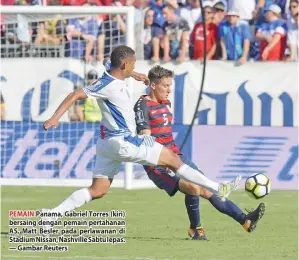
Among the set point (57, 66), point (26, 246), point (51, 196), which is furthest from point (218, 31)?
point (26, 246)

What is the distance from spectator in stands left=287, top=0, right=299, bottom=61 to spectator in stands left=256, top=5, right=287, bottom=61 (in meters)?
0.13

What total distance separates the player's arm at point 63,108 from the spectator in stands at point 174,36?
35.8ft

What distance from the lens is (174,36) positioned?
2317 centimetres

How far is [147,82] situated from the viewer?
43.1 feet

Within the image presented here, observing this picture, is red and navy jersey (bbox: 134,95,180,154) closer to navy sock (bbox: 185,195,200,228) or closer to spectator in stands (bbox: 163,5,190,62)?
navy sock (bbox: 185,195,200,228)

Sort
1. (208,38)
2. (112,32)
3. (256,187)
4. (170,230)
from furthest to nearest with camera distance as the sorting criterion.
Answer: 1. (208,38)
2. (112,32)
3. (170,230)
4. (256,187)

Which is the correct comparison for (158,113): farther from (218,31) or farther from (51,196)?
(218,31)

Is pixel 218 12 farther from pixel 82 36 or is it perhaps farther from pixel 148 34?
pixel 82 36

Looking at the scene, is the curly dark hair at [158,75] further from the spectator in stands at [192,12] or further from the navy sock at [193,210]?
the spectator in stands at [192,12]

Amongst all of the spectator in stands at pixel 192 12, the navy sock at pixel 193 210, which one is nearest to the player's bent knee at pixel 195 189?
the navy sock at pixel 193 210

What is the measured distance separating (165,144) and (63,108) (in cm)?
180

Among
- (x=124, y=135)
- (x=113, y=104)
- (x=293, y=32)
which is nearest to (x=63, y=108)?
(x=113, y=104)

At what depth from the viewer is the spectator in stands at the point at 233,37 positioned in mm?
22766

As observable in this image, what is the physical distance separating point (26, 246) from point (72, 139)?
10.1 metres
